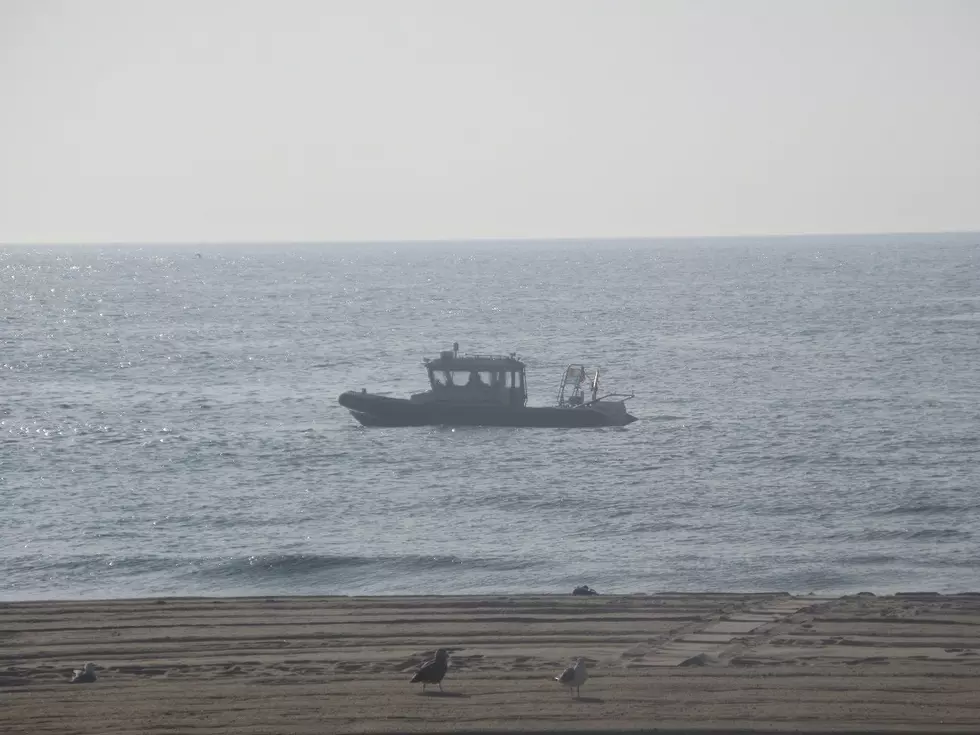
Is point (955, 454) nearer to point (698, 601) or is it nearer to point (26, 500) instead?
point (698, 601)

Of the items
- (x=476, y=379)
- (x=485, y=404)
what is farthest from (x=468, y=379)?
(x=485, y=404)

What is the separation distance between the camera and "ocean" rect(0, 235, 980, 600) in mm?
28391

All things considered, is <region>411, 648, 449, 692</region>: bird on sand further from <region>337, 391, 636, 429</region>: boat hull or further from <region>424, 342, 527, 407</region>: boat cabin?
<region>337, 391, 636, 429</region>: boat hull

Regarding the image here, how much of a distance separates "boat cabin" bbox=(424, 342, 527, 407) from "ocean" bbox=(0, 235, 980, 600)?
1.24 meters

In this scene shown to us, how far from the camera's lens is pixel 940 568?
2803 cm

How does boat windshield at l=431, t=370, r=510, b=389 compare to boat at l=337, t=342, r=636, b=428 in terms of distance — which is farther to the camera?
boat windshield at l=431, t=370, r=510, b=389

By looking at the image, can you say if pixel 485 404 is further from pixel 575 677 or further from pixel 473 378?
pixel 575 677

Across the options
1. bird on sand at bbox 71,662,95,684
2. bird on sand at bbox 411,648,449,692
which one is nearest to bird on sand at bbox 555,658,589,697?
bird on sand at bbox 411,648,449,692

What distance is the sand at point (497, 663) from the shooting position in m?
14.9

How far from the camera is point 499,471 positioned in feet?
136

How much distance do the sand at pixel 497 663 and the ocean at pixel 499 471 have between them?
5214 millimetres

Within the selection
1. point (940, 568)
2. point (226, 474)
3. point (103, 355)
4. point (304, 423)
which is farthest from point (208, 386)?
point (940, 568)

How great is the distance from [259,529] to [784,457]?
17331 millimetres

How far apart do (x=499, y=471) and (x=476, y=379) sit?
9.46m
